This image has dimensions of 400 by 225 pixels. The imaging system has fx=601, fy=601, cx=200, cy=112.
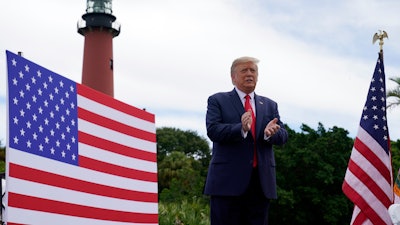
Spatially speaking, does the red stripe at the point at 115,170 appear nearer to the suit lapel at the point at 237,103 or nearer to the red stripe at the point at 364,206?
the suit lapel at the point at 237,103

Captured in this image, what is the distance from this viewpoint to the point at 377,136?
15.1 feet

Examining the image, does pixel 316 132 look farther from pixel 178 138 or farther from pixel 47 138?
pixel 47 138

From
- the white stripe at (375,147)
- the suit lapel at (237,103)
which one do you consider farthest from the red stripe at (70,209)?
the white stripe at (375,147)

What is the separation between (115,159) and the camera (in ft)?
11.8

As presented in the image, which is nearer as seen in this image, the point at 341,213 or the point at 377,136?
the point at 377,136

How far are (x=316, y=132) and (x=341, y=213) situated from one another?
537 cm

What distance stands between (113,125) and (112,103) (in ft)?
0.44

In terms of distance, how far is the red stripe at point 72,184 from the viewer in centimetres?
293

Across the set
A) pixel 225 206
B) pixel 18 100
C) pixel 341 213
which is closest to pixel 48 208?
pixel 18 100

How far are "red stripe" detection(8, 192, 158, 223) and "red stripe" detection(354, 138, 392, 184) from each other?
5.79 feet

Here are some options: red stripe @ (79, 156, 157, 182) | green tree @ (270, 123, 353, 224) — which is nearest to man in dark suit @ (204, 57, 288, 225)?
red stripe @ (79, 156, 157, 182)

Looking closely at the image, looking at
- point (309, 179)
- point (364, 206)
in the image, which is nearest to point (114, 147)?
point (364, 206)

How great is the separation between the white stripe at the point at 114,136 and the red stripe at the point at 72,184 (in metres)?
0.29

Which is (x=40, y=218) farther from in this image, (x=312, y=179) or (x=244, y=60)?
(x=312, y=179)
